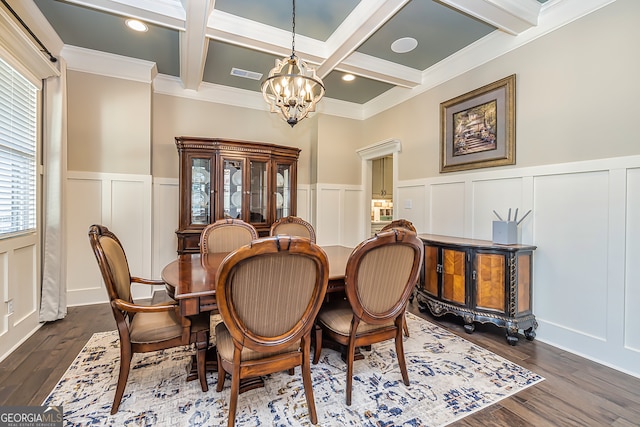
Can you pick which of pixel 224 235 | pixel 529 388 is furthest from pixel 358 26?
pixel 529 388

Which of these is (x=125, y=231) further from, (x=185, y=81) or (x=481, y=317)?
(x=481, y=317)

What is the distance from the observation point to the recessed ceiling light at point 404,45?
301 cm

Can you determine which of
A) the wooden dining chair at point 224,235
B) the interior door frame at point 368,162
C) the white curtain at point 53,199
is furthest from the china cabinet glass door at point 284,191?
the white curtain at point 53,199

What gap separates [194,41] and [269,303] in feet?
9.08

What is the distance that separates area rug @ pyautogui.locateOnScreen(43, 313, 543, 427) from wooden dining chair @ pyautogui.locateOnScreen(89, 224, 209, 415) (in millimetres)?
161

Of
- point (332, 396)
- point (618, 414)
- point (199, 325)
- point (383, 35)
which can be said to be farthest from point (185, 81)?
point (618, 414)

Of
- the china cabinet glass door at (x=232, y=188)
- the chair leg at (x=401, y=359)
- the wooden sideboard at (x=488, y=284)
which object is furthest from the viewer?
the china cabinet glass door at (x=232, y=188)

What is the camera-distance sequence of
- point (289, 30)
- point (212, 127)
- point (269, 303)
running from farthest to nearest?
point (212, 127)
point (289, 30)
point (269, 303)

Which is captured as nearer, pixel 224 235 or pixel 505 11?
pixel 505 11

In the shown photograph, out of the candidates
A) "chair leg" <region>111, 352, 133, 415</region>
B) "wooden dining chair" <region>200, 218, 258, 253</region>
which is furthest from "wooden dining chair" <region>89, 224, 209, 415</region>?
"wooden dining chair" <region>200, 218, 258, 253</region>

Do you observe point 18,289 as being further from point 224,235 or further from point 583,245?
point 583,245

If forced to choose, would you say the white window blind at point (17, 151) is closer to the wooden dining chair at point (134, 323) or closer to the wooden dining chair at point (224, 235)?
the wooden dining chair at point (134, 323)

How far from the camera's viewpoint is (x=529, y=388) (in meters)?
1.83

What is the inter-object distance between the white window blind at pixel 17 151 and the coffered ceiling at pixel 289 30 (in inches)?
30.6
